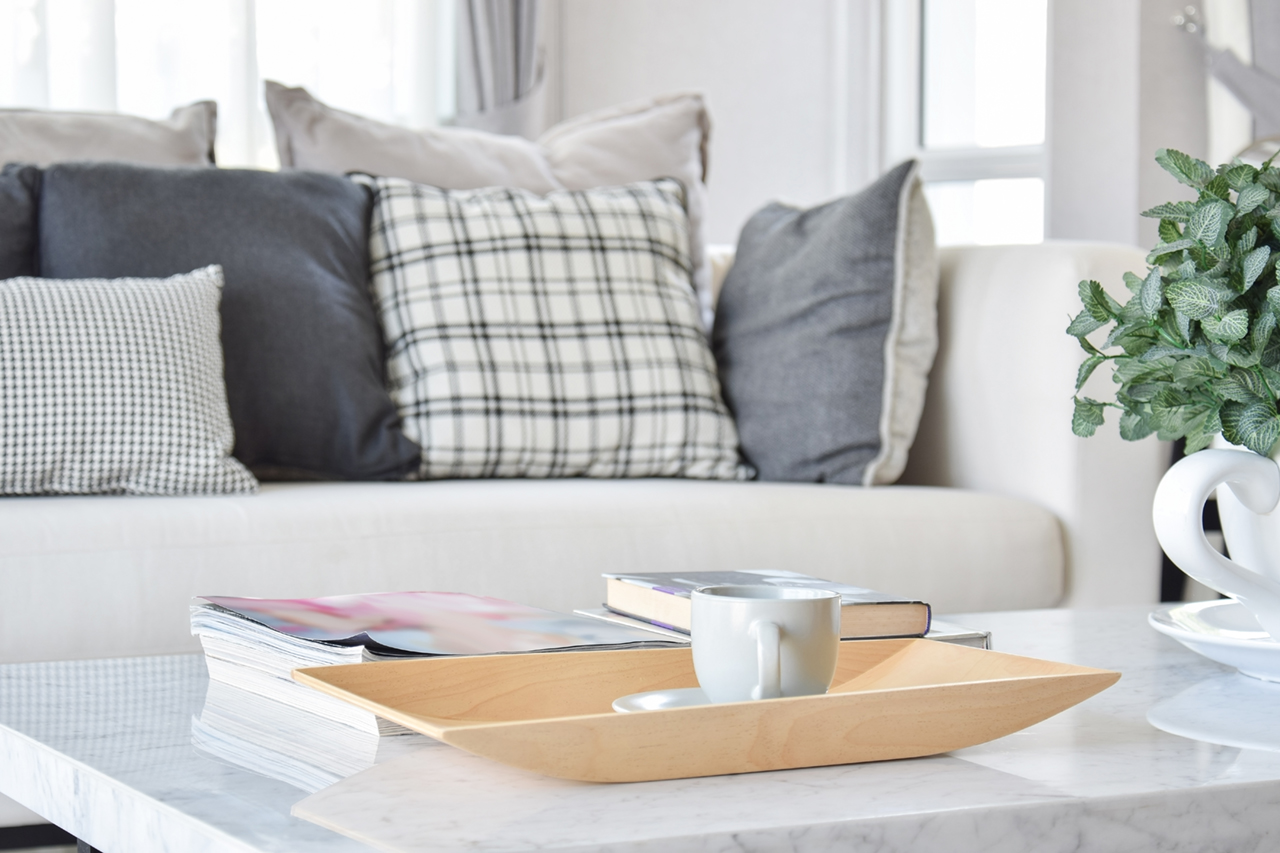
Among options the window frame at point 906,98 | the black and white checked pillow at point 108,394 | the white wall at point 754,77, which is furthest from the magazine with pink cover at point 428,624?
the window frame at point 906,98

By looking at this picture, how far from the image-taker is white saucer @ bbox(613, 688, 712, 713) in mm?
622

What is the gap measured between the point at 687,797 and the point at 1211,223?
1.72ft

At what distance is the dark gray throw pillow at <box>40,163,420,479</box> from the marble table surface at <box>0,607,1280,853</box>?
39.2 inches

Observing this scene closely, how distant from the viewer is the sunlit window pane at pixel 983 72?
330 cm

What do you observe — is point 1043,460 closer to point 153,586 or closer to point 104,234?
point 153,586

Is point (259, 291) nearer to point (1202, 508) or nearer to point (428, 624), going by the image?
point (428, 624)

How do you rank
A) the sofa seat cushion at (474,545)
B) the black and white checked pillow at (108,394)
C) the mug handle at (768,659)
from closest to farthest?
the mug handle at (768,659)
the sofa seat cushion at (474,545)
the black and white checked pillow at (108,394)

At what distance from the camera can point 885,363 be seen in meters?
1.80

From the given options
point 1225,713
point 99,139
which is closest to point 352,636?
point 1225,713

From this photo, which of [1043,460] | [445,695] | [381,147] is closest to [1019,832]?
[445,695]

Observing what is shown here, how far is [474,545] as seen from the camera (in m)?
1.40

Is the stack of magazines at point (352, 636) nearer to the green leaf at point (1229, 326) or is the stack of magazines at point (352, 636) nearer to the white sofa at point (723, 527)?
the green leaf at point (1229, 326)

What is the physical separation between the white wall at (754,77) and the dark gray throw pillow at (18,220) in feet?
6.16

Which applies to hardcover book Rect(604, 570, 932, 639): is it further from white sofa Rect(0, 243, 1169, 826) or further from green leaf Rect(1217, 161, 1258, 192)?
white sofa Rect(0, 243, 1169, 826)
